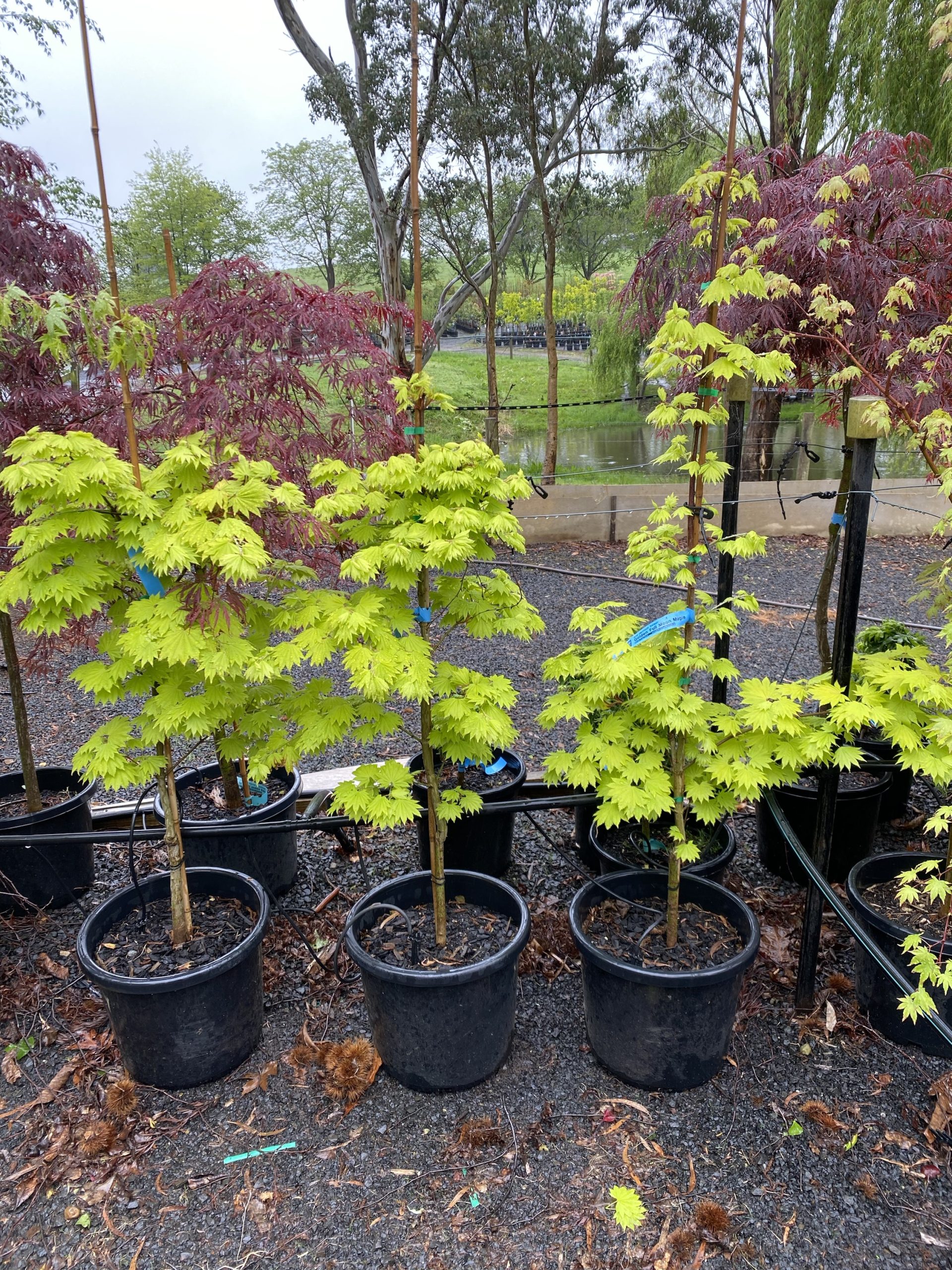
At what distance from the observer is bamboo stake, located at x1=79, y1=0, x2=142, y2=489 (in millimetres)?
1932

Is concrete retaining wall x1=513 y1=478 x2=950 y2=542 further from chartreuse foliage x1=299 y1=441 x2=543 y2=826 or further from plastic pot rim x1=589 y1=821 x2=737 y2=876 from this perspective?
chartreuse foliage x1=299 y1=441 x2=543 y2=826

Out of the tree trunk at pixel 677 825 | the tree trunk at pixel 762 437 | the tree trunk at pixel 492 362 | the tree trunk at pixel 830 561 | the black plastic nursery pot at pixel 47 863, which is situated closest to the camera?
the tree trunk at pixel 677 825

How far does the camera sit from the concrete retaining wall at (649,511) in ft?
29.2

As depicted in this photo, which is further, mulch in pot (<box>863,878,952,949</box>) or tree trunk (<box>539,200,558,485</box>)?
tree trunk (<box>539,200,558,485</box>)

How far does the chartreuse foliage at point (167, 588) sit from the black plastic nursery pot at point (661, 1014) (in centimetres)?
101

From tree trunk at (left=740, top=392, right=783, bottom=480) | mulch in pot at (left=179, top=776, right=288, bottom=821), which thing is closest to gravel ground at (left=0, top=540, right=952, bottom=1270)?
mulch in pot at (left=179, top=776, right=288, bottom=821)

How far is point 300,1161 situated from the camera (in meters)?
2.05

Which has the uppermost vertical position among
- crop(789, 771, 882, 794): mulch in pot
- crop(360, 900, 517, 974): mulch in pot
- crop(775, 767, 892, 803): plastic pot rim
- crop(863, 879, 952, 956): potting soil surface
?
crop(775, 767, 892, 803): plastic pot rim

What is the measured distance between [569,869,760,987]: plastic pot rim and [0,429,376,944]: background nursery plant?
3.09ft

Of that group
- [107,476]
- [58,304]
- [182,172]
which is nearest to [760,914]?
[107,476]

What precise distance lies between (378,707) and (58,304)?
1357 millimetres

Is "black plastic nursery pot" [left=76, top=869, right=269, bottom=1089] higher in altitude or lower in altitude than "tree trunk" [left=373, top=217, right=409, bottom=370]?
lower

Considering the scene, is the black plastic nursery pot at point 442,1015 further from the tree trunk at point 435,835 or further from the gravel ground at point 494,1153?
the tree trunk at point 435,835

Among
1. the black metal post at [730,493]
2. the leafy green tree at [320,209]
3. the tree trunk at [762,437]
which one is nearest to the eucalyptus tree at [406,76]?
the tree trunk at [762,437]
